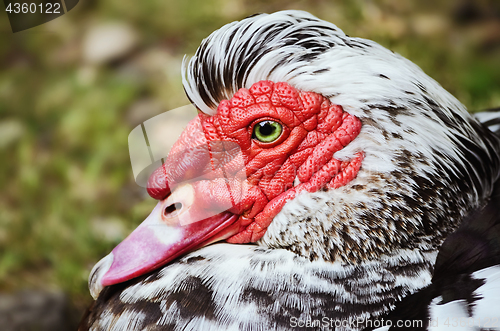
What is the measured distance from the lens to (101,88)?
202 centimetres

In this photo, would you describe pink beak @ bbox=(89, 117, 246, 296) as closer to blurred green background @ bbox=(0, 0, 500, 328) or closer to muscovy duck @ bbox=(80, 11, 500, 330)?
muscovy duck @ bbox=(80, 11, 500, 330)

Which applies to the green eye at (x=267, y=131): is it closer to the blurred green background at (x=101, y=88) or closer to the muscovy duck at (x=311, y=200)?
the muscovy duck at (x=311, y=200)

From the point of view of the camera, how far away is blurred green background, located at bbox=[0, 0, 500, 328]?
1.69 m

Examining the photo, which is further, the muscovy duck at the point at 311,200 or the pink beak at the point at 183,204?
the pink beak at the point at 183,204

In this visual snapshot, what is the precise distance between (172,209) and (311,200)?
1.35 ft

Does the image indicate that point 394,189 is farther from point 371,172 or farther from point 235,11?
point 235,11

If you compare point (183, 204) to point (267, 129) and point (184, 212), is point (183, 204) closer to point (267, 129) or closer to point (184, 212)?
point (184, 212)

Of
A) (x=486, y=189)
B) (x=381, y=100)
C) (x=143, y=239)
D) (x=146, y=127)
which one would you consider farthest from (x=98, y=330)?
(x=486, y=189)

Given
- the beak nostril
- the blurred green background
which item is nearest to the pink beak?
the beak nostril

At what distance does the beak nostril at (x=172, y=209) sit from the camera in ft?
4.57

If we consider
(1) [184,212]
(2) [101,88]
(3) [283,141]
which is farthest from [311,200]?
(2) [101,88]

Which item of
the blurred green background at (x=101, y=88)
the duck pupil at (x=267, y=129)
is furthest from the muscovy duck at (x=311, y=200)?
the blurred green background at (x=101, y=88)

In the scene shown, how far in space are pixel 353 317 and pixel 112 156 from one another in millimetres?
1356

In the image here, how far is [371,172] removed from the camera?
130 centimetres
